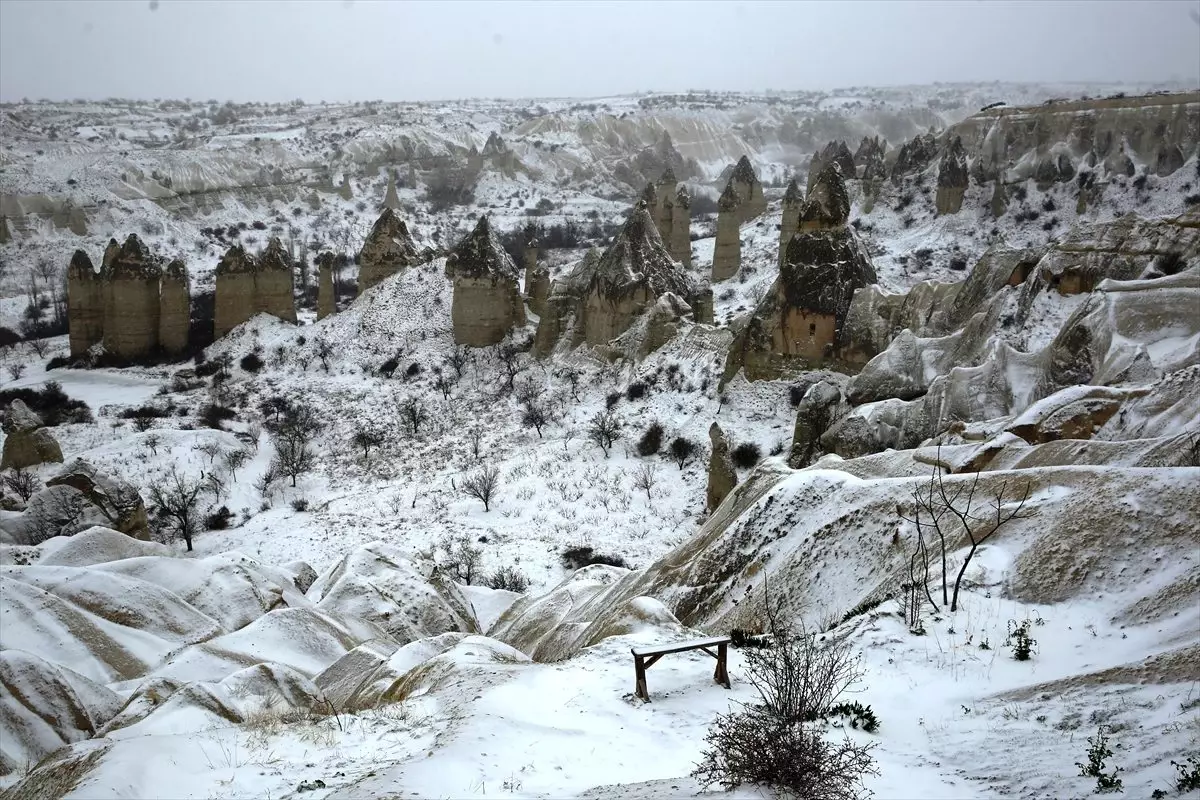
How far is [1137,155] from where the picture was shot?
58.0 metres

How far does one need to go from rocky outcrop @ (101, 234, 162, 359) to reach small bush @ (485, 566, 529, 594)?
28010 mm

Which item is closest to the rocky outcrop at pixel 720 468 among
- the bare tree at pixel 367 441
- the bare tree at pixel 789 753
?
the bare tree at pixel 367 441

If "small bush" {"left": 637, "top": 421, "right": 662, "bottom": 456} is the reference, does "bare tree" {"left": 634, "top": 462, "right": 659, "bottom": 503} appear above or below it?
below

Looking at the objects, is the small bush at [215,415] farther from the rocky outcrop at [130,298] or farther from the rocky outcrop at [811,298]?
the rocky outcrop at [811,298]

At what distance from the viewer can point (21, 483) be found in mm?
24453

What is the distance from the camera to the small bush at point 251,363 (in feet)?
129

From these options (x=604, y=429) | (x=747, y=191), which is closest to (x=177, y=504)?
(x=604, y=429)

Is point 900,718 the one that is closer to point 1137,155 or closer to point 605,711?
point 605,711

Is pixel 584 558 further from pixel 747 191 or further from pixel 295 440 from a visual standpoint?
pixel 747 191

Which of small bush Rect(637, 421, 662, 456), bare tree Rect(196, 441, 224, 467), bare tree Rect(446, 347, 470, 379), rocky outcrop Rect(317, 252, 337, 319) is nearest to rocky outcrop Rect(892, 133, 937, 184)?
bare tree Rect(446, 347, 470, 379)

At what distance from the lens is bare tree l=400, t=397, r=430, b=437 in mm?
31375

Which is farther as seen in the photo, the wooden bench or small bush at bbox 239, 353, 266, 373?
small bush at bbox 239, 353, 266, 373

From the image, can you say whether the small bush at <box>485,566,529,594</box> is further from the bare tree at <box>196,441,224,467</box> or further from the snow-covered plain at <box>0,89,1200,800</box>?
the bare tree at <box>196,441,224,467</box>

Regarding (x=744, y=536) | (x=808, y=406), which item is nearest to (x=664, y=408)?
(x=808, y=406)
